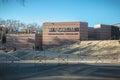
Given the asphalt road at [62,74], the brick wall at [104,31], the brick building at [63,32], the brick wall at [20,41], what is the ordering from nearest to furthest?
the asphalt road at [62,74] → the brick building at [63,32] → the brick wall at [104,31] → the brick wall at [20,41]

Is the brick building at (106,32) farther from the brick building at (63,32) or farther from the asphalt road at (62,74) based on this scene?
the asphalt road at (62,74)

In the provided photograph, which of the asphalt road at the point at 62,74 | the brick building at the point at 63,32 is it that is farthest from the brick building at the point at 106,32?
the asphalt road at the point at 62,74

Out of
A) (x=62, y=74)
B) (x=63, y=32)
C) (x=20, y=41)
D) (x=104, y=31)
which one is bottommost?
(x=62, y=74)

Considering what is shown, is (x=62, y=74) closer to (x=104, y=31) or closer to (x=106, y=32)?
(x=104, y=31)

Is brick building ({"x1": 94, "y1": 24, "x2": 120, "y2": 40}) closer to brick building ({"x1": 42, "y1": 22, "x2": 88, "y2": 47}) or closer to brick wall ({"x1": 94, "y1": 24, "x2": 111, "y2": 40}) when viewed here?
brick wall ({"x1": 94, "y1": 24, "x2": 111, "y2": 40})

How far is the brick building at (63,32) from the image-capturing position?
3017 inches

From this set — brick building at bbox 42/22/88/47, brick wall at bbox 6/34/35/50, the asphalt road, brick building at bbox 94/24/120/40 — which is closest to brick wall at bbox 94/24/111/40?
brick building at bbox 94/24/120/40

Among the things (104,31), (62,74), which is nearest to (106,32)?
(104,31)

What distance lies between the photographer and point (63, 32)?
78125 millimetres

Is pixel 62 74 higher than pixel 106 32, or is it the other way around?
pixel 106 32

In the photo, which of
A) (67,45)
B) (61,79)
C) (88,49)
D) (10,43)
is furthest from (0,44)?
(61,79)

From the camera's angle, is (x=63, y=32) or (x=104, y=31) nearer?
(x=63, y=32)

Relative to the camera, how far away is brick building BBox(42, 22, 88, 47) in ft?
251

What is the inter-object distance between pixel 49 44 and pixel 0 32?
2861 cm
